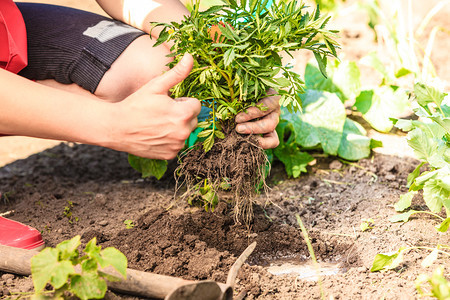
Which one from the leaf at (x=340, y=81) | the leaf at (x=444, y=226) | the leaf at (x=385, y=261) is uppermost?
the leaf at (x=340, y=81)

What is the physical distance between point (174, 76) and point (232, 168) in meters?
0.42

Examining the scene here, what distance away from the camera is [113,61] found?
77.2 inches

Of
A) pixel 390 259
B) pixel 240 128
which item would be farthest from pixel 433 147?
pixel 240 128

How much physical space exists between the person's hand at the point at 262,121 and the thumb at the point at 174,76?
29 centimetres

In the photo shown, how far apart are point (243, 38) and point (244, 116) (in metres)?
0.31

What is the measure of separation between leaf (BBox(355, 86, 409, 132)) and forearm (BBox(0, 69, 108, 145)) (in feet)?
5.17

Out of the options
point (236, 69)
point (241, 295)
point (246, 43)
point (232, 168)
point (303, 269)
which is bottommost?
point (303, 269)

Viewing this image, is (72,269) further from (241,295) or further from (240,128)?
(240,128)

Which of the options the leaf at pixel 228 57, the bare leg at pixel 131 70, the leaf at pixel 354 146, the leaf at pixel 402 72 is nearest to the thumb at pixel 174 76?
the leaf at pixel 228 57

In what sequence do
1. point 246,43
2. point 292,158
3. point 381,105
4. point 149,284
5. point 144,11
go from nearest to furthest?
point 149,284 → point 246,43 → point 144,11 → point 292,158 → point 381,105

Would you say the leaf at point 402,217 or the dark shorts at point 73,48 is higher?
the dark shorts at point 73,48

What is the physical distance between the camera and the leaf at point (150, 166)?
7.16 ft

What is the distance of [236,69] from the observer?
5.35ft

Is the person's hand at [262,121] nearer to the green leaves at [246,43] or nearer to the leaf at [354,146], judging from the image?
the green leaves at [246,43]
